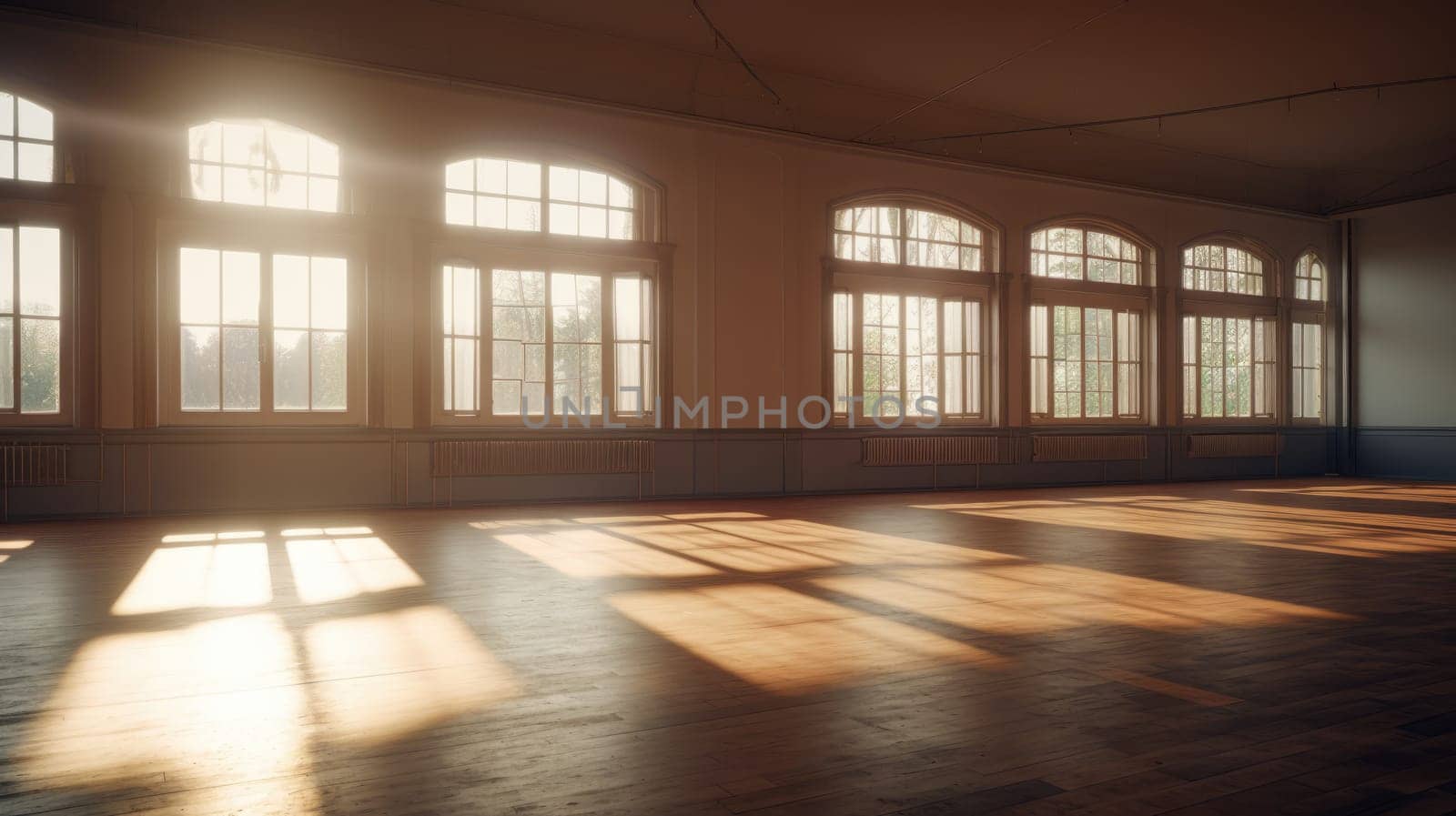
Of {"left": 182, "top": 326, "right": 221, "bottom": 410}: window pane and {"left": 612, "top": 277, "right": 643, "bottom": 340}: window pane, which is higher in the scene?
{"left": 612, "top": 277, "right": 643, "bottom": 340}: window pane

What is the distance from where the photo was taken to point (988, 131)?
11.5m

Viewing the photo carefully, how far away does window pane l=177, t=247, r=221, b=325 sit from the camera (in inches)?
316

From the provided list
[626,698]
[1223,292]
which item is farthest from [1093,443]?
[626,698]

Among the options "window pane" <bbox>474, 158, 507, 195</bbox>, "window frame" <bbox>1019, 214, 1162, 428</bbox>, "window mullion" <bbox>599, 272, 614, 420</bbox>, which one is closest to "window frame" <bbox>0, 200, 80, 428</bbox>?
"window pane" <bbox>474, 158, 507, 195</bbox>

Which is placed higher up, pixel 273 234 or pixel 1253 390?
pixel 273 234

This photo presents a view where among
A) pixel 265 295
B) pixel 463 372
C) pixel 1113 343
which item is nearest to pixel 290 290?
pixel 265 295

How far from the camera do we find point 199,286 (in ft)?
26.5

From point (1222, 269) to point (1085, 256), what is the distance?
265 cm

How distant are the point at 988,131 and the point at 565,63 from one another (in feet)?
17.1

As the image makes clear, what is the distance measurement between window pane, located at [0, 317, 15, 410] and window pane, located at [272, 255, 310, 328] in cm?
187

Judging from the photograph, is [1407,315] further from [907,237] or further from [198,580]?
[198,580]

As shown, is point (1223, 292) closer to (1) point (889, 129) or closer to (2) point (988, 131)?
(2) point (988, 131)

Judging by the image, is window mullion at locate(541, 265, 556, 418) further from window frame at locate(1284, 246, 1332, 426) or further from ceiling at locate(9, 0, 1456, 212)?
window frame at locate(1284, 246, 1332, 426)

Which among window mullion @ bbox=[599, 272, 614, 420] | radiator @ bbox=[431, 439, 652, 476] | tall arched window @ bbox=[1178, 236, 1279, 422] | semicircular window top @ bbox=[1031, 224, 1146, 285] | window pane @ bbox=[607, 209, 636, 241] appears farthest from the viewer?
tall arched window @ bbox=[1178, 236, 1279, 422]
